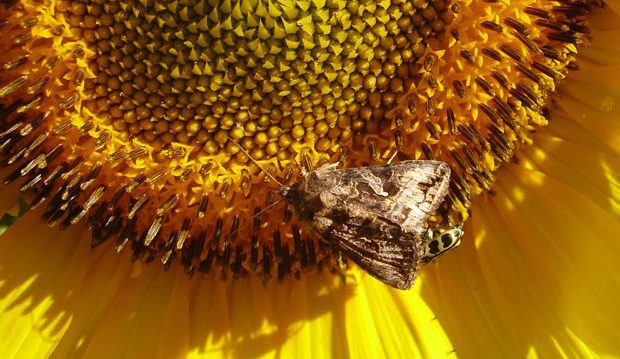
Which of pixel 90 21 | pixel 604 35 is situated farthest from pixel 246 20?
pixel 604 35

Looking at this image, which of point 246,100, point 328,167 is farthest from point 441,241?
→ point 246,100

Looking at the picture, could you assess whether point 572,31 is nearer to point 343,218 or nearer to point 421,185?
point 421,185

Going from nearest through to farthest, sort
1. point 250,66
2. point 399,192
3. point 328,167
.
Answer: point 399,192 < point 250,66 < point 328,167

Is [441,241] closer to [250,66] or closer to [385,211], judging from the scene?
[385,211]

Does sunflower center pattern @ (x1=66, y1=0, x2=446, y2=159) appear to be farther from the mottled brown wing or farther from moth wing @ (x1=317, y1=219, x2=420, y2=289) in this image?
moth wing @ (x1=317, y1=219, x2=420, y2=289)

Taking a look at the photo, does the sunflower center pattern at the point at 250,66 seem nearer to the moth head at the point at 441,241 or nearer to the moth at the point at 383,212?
the moth at the point at 383,212

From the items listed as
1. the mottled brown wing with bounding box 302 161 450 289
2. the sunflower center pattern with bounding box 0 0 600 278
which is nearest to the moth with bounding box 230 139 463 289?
the mottled brown wing with bounding box 302 161 450 289
